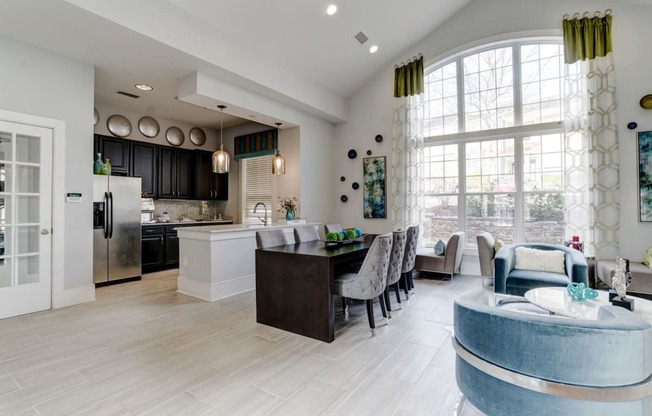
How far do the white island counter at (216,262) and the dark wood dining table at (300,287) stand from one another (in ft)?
3.87

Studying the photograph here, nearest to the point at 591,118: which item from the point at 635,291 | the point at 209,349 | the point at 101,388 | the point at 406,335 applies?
the point at 635,291

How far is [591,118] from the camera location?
4469 millimetres

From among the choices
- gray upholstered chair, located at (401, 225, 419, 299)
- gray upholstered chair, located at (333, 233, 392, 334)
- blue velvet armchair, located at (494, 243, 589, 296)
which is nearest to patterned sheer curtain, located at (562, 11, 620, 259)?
blue velvet armchair, located at (494, 243, 589, 296)

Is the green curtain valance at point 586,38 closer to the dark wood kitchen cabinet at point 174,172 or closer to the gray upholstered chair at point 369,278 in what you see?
the gray upholstered chair at point 369,278

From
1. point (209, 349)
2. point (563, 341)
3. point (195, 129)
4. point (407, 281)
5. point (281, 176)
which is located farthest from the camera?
point (195, 129)

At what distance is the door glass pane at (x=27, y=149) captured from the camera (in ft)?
12.0

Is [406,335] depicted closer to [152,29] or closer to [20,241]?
[152,29]

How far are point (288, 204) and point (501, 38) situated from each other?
4.50 m

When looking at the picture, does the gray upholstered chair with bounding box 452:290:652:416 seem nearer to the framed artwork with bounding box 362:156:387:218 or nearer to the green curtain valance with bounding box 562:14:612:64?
the green curtain valance with bounding box 562:14:612:64

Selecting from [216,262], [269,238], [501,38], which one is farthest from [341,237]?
[501,38]

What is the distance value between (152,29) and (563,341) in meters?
4.37

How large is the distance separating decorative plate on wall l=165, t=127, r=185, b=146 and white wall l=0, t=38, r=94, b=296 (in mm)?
2704

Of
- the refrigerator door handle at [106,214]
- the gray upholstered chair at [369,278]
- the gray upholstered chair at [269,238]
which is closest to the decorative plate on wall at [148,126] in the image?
the refrigerator door handle at [106,214]

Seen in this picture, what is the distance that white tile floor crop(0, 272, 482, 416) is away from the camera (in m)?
2.03
